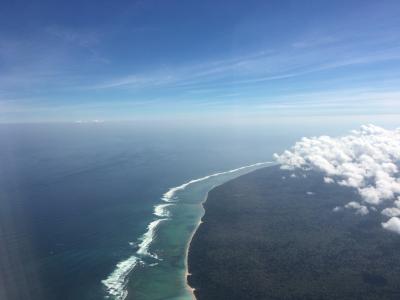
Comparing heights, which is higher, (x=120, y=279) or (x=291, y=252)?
(x=120, y=279)

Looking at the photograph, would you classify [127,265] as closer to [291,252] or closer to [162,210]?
[162,210]

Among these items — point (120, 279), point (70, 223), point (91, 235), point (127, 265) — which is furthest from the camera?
point (70, 223)

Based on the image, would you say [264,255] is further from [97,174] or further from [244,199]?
[97,174]

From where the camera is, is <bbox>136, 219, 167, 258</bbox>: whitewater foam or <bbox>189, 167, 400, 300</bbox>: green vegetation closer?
<bbox>189, 167, 400, 300</bbox>: green vegetation

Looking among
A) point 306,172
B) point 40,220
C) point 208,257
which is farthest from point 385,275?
point 306,172

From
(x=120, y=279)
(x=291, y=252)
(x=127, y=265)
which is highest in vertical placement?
(x=127, y=265)

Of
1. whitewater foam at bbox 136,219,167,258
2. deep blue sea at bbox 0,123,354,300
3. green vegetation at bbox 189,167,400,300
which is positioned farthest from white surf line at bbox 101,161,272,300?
green vegetation at bbox 189,167,400,300

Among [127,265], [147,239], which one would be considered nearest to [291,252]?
[147,239]

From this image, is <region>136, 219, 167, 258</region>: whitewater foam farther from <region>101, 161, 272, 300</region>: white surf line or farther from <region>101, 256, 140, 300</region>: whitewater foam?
<region>101, 256, 140, 300</region>: whitewater foam

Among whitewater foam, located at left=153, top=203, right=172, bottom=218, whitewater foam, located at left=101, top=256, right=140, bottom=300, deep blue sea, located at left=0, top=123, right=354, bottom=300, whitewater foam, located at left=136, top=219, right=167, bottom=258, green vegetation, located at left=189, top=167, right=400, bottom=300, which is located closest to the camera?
whitewater foam, located at left=101, top=256, right=140, bottom=300
